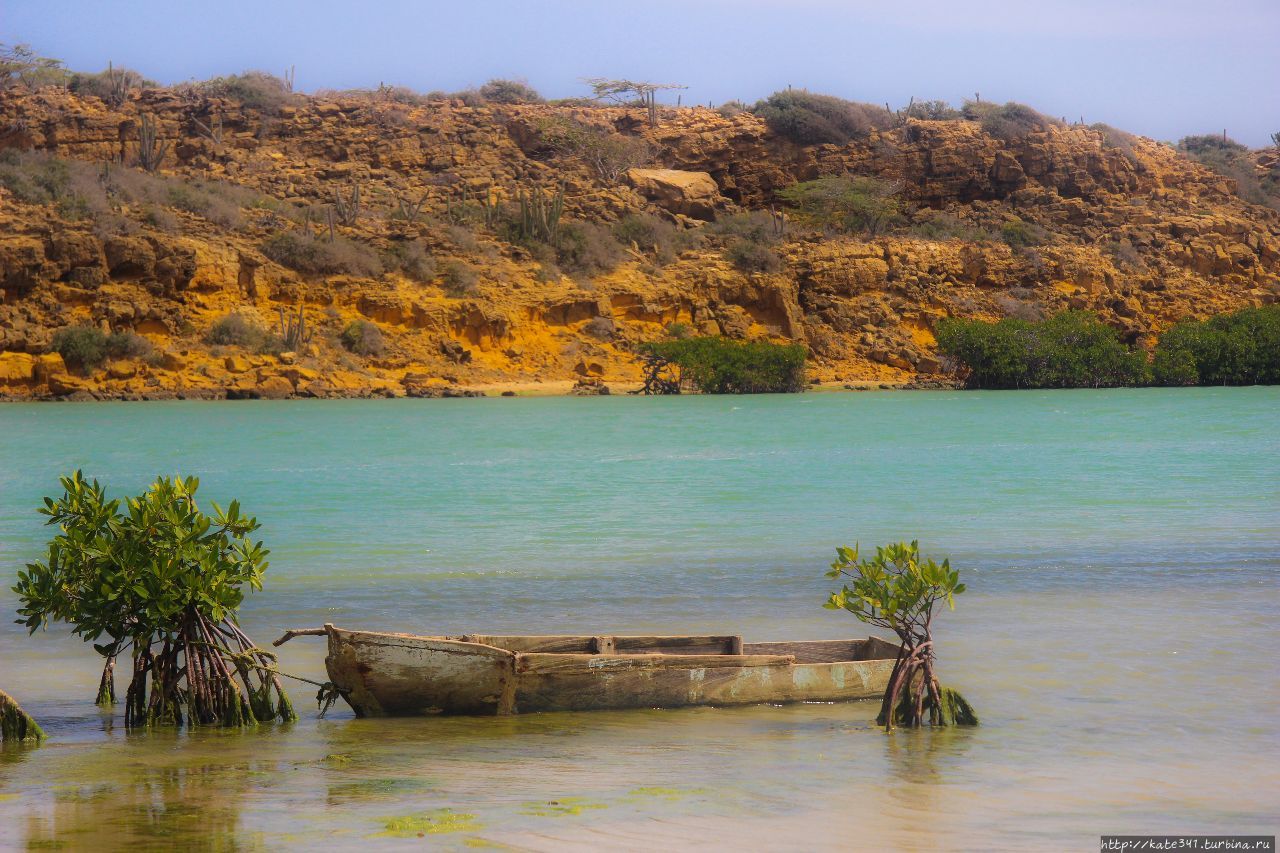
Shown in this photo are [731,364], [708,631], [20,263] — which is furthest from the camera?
[731,364]

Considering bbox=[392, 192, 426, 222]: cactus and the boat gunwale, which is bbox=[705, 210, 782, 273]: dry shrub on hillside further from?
the boat gunwale

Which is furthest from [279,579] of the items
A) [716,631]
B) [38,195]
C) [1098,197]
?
[1098,197]

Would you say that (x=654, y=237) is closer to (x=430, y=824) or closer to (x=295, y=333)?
(x=295, y=333)

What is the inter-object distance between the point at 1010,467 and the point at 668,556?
11.8m

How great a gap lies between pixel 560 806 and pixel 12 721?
3.34m

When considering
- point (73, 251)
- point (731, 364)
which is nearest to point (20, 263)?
point (73, 251)

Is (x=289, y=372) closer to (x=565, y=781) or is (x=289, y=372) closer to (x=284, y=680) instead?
(x=284, y=680)

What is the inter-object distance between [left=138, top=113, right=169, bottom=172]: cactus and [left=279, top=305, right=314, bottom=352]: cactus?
1505 centimetres

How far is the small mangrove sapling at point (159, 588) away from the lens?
24.4ft

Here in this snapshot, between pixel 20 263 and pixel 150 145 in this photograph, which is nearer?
pixel 20 263

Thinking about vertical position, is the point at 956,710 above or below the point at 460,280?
below

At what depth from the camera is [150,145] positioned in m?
58.1

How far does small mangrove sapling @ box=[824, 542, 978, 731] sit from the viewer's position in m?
7.48

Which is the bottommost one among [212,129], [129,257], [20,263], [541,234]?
[20,263]
